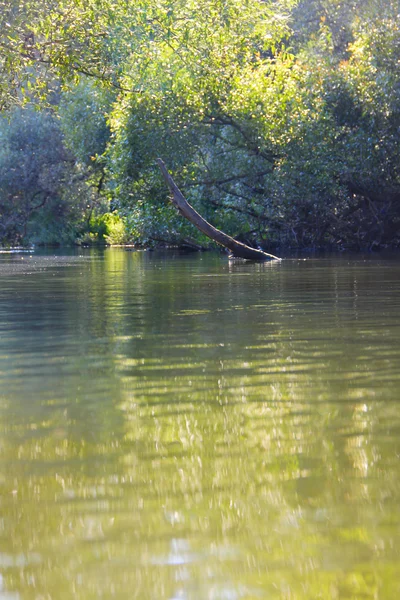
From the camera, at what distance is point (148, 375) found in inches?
287

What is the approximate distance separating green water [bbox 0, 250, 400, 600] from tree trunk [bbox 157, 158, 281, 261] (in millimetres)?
18463

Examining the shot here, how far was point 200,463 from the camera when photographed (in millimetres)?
4500

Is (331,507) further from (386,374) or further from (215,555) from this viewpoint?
(386,374)

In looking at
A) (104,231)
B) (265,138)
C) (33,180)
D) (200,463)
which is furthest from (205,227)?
(33,180)

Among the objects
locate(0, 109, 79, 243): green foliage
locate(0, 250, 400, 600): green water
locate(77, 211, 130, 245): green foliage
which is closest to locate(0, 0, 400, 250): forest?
locate(77, 211, 130, 245): green foliage

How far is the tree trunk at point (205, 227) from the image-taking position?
94.6 ft

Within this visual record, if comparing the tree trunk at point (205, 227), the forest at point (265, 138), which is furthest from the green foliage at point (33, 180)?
the tree trunk at point (205, 227)

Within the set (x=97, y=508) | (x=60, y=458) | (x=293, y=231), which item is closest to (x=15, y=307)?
(x=60, y=458)

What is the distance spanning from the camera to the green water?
10.4 feet

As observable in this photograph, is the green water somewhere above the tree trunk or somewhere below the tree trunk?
below

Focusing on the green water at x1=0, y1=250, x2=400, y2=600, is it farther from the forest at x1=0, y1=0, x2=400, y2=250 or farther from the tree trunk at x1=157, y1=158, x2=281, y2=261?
the forest at x1=0, y1=0, x2=400, y2=250

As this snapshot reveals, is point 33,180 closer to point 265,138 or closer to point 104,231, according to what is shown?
point 104,231

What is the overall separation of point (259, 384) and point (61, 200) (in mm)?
54457

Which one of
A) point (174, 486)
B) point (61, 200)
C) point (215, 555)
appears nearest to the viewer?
point (215, 555)
